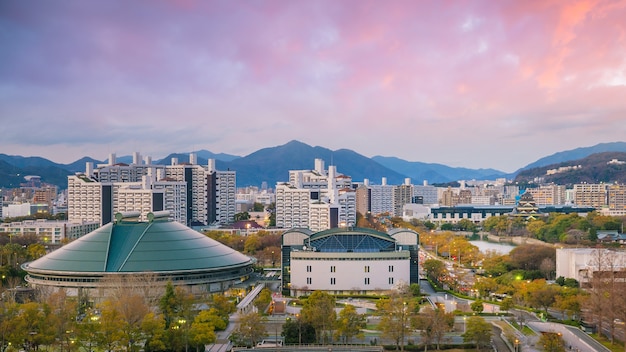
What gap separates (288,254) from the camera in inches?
1385

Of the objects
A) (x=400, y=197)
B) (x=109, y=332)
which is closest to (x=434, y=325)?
(x=109, y=332)

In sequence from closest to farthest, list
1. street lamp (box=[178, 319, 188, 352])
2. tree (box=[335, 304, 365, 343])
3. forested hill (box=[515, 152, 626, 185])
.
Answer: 1. street lamp (box=[178, 319, 188, 352])
2. tree (box=[335, 304, 365, 343])
3. forested hill (box=[515, 152, 626, 185])

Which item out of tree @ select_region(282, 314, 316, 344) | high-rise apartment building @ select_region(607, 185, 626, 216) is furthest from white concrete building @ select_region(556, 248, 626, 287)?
high-rise apartment building @ select_region(607, 185, 626, 216)

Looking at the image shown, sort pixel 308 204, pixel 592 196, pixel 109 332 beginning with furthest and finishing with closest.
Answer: pixel 592 196 → pixel 308 204 → pixel 109 332

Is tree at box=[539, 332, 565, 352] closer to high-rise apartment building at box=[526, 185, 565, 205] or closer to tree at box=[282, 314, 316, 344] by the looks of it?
tree at box=[282, 314, 316, 344]

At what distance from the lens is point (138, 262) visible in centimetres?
3177

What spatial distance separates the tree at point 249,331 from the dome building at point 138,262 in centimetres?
742

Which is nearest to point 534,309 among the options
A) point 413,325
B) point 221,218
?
point 413,325

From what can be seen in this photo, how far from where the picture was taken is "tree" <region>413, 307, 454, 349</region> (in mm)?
23264

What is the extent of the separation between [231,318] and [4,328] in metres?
9.30

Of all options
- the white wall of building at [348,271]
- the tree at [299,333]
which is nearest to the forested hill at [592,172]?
the white wall of building at [348,271]

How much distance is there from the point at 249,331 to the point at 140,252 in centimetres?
1121

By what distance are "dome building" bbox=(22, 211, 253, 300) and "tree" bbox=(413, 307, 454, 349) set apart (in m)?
11.5

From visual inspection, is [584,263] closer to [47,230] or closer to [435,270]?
[435,270]
